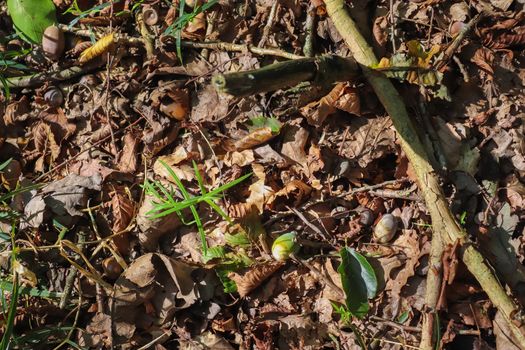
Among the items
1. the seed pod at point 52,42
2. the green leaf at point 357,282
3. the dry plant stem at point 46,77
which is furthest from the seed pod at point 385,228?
the seed pod at point 52,42

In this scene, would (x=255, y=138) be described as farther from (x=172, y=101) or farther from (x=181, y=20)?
(x=181, y=20)

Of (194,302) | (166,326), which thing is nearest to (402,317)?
(194,302)

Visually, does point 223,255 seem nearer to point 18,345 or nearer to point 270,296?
point 270,296

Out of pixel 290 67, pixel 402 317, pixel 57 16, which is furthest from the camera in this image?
pixel 57 16

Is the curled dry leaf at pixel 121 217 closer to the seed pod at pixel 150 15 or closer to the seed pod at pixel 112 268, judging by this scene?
the seed pod at pixel 112 268

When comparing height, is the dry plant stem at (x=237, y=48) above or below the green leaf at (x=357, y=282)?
above

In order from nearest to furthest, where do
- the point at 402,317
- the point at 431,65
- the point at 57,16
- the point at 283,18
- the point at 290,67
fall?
the point at 290,67 → the point at 402,317 → the point at 431,65 → the point at 283,18 → the point at 57,16
